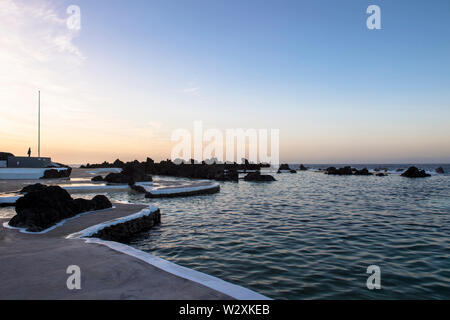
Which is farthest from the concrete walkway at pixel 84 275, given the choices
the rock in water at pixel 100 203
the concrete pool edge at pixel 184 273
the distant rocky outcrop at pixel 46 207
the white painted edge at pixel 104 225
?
the rock in water at pixel 100 203

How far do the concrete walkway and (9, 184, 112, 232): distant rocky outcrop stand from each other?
233cm

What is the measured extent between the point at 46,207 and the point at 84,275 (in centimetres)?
835

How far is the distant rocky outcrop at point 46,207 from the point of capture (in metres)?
11.2

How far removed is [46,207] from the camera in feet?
40.4

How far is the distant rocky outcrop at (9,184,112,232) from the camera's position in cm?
1123

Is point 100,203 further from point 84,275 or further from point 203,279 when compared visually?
point 203,279

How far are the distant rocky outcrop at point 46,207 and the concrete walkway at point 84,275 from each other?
2.33 m

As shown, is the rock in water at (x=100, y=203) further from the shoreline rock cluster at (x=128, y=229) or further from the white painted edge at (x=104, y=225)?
the shoreline rock cluster at (x=128, y=229)

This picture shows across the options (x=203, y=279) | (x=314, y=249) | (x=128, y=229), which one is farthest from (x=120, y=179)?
(x=203, y=279)

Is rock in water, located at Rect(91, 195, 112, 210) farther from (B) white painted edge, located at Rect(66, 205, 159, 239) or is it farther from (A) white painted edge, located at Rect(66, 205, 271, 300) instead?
(A) white painted edge, located at Rect(66, 205, 271, 300)

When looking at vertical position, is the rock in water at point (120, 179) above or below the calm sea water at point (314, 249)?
above

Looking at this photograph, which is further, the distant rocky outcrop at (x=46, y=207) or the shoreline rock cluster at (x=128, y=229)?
the shoreline rock cluster at (x=128, y=229)

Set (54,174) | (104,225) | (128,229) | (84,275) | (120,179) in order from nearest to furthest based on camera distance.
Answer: (84,275)
(104,225)
(128,229)
(120,179)
(54,174)
